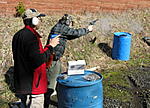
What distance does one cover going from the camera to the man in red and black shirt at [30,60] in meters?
3.29

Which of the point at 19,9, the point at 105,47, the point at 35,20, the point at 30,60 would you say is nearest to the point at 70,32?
the point at 35,20

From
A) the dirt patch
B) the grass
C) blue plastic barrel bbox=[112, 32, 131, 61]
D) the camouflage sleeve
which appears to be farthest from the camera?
the dirt patch

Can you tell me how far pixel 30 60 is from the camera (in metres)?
3.33

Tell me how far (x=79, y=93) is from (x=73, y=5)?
6471 millimetres

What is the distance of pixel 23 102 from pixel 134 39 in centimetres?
A: 601

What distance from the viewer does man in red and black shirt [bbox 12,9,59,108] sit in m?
3.29

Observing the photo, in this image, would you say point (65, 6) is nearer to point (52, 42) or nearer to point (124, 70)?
point (124, 70)

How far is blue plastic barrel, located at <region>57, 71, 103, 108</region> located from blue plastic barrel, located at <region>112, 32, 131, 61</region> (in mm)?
4118

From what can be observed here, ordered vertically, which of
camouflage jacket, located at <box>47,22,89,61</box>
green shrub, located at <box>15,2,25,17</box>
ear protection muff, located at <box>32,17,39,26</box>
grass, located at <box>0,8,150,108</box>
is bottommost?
grass, located at <box>0,8,150,108</box>

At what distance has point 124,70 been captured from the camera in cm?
723

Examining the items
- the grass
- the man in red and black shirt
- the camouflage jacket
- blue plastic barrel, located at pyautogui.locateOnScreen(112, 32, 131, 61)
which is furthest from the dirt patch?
the man in red and black shirt

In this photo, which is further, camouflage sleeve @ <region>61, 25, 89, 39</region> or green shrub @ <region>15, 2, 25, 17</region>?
green shrub @ <region>15, 2, 25, 17</region>

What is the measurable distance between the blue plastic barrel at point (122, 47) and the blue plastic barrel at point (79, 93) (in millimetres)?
4118

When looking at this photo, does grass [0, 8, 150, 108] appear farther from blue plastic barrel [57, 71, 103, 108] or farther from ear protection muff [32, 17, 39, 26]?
ear protection muff [32, 17, 39, 26]
